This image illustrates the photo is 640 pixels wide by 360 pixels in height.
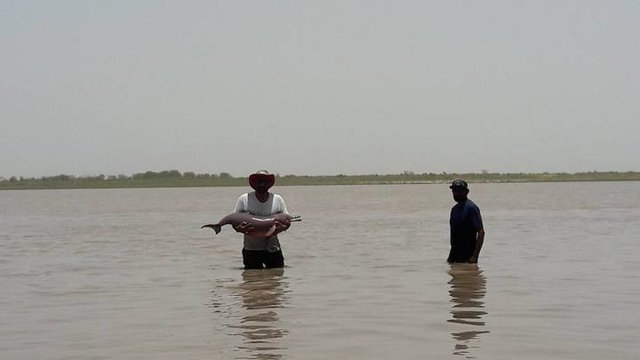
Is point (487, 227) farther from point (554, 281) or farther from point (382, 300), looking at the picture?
point (382, 300)

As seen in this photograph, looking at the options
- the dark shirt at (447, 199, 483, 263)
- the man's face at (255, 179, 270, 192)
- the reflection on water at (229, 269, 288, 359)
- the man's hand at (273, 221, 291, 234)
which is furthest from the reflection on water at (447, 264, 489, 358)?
the man's face at (255, 179, 270, 192)

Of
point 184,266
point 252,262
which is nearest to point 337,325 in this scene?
point 252,262

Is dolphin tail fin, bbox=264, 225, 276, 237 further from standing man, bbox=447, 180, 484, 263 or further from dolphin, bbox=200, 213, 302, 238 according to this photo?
standing man, bbox=447, 180, 484, 263

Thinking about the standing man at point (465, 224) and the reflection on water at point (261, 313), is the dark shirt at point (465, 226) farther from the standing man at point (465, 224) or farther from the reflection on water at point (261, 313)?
the reflection on water at point (261, 313)

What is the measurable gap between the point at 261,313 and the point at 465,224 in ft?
11.6

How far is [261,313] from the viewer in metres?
10.4

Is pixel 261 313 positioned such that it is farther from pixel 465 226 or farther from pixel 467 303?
pixel 465 226

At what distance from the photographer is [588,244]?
1958cm

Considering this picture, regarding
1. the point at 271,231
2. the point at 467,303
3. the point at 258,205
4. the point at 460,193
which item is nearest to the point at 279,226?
the point at 271,231

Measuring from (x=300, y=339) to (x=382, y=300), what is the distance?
2679 mm

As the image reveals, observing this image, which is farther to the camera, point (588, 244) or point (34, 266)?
point (588, 244)

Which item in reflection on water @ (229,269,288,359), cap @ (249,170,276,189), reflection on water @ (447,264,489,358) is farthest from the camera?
cap @ (249,170,276,189)

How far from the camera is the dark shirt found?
42.1 ft

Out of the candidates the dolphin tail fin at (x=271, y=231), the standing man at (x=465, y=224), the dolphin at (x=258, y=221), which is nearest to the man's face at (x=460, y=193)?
the standing man at (x=465, y=224)
